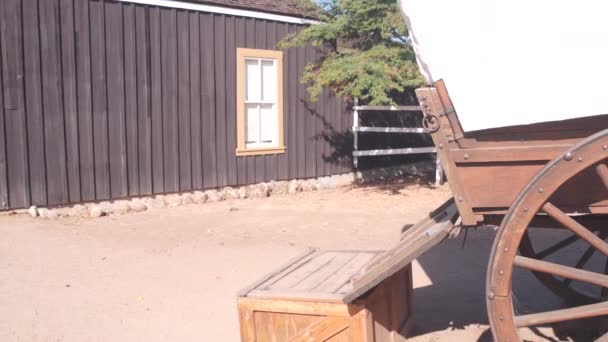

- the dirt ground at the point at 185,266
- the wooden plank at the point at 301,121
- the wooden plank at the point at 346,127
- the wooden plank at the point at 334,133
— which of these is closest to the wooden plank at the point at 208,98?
the dirt ground at the point at 185,266

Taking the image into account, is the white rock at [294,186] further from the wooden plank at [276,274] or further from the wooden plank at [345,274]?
the wooden plank at [345,274]

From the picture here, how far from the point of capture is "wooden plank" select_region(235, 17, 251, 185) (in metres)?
11.5

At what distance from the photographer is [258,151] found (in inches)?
470

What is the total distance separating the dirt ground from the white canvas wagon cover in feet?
6.82

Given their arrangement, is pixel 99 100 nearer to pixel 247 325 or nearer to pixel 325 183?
pixel 325 183

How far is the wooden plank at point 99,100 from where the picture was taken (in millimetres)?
9711

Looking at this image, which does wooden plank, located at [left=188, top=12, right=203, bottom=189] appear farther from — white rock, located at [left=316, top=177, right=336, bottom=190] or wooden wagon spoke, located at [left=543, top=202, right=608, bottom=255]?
wooden wagon spoke, located at [left=543, top=202, right=608, bottom=255]

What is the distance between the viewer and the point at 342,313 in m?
3.70

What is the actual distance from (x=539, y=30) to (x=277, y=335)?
2.29 meters

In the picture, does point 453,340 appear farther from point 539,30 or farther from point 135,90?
point 135,90

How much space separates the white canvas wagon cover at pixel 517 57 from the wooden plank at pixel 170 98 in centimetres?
774

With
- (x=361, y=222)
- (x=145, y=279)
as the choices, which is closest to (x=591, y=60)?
(x=145, y=279)

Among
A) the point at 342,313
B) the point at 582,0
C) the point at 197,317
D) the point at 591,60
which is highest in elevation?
the point at 582,0

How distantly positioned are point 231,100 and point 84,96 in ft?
8.99
